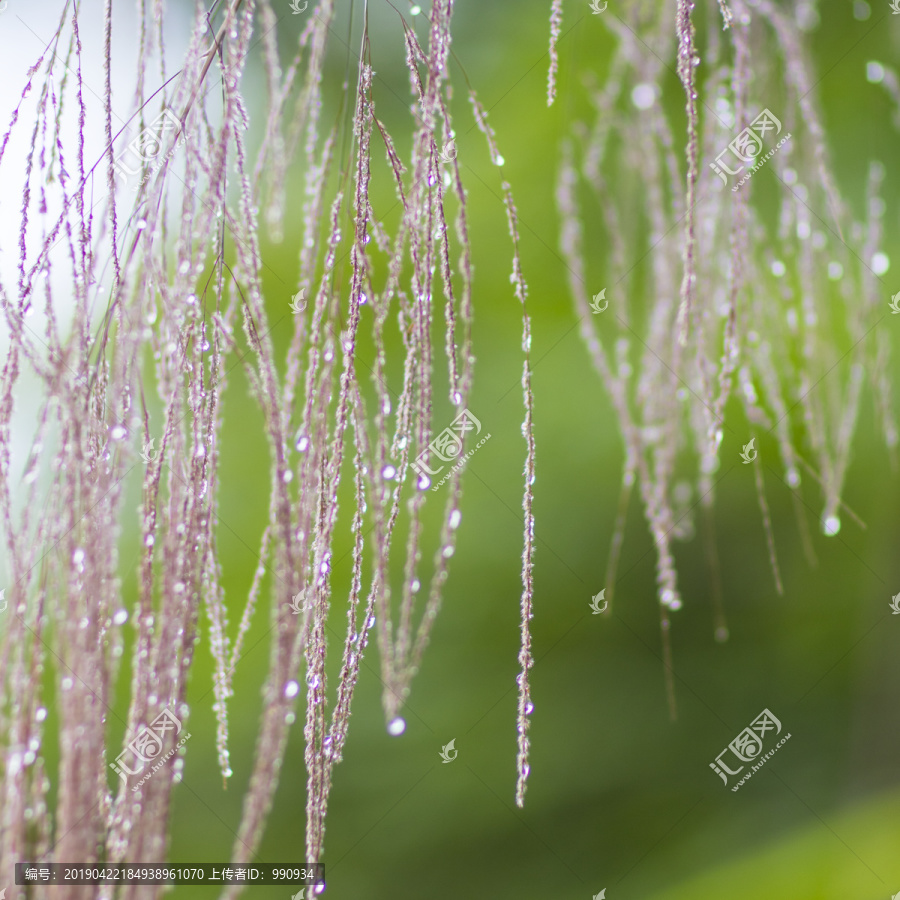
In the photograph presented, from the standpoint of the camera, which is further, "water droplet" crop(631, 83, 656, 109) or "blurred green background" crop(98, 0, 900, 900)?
"blurred green background" crop(98, 0, 900, 900)

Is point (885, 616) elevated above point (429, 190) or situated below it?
below

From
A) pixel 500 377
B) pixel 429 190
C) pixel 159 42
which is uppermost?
pixel 500 377

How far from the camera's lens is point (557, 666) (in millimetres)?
1188

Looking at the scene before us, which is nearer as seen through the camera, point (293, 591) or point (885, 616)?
point (293, 591)

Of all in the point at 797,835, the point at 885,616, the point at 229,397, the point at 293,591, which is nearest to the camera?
the point at 293,591

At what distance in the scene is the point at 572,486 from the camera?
1138 mm

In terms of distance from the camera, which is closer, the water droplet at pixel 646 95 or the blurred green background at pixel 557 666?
the water droplet at pixel 646 95

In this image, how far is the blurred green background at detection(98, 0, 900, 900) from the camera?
3.71 ft

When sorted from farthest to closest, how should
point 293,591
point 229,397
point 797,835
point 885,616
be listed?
1. point 229,397
2. point 885,616
3. point 797,835
4. point 293,591

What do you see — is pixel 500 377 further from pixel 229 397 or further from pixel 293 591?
pixel 293 591

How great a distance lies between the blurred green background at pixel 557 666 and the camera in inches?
44.6

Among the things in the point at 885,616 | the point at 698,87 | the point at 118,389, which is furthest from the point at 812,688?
the point at 118,389

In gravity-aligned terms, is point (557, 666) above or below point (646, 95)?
below

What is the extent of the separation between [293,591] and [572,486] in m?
0.92
